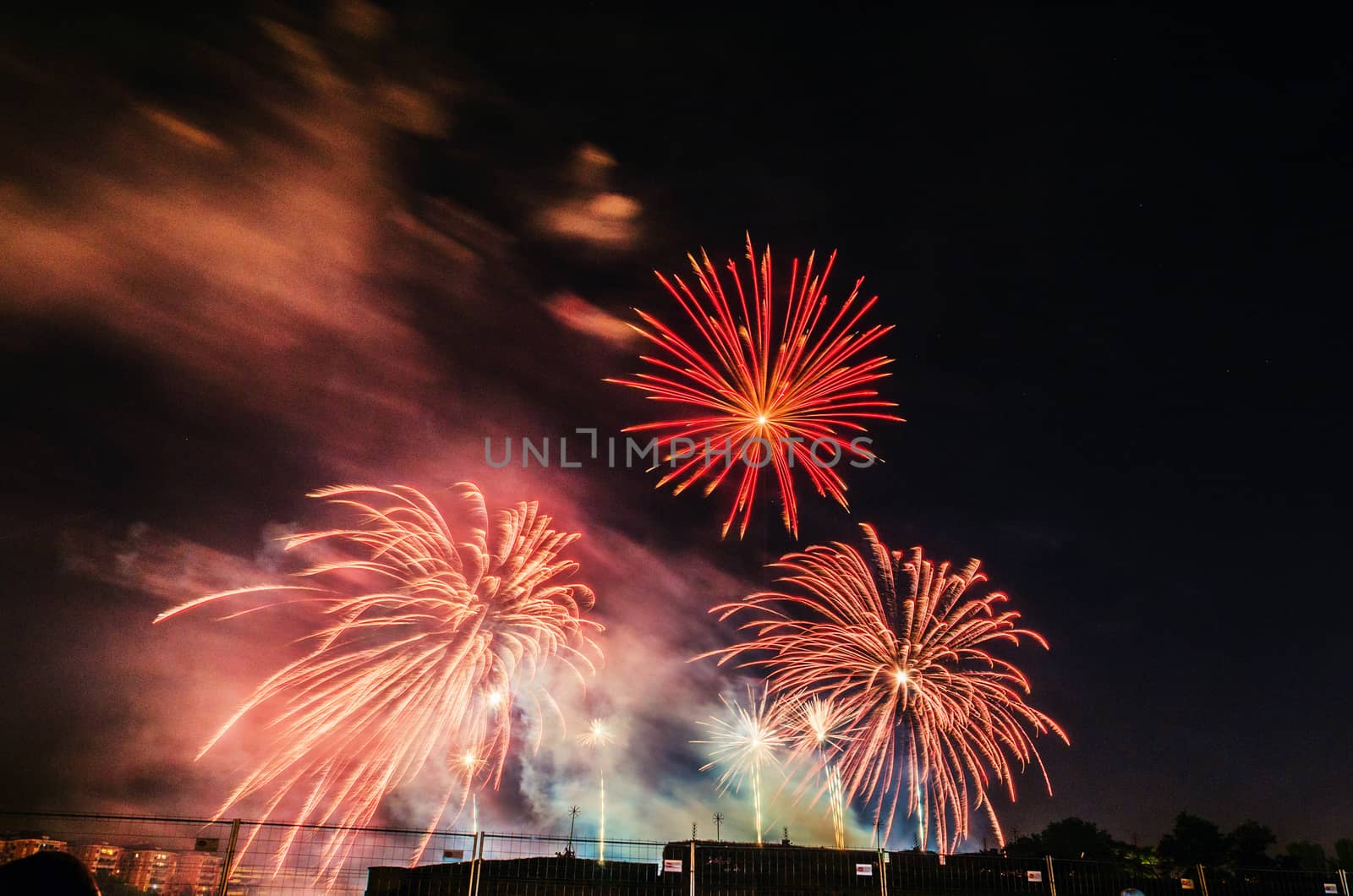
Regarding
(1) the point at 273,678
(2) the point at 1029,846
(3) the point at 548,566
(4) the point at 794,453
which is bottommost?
(2) the point at 1029,846

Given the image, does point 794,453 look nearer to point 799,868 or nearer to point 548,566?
point 548,566

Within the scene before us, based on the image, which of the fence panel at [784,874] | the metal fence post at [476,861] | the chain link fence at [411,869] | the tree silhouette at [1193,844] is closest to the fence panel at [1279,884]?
the chain link fence at [411,869]

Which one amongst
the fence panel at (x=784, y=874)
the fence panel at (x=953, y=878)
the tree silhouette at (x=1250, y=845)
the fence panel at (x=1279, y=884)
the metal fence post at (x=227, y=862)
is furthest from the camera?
the tree silhouette at (x=1250, y=845)

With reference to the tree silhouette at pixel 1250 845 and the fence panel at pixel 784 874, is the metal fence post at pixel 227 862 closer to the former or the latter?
the fence panel at pixel 784 874

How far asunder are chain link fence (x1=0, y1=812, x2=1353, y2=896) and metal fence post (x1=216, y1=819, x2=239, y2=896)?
0.6 inches

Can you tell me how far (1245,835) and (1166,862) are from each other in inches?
331

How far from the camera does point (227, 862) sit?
14391 mm

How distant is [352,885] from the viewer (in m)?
16.2

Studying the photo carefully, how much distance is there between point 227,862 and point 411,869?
218 inches

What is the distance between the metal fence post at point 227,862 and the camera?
1435 centimetres

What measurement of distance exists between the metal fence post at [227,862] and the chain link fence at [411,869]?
0.6 inches

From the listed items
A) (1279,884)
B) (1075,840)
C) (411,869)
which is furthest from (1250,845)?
(411,869)

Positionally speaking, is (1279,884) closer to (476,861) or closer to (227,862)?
(476,861)

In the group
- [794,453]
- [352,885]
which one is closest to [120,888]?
[352,885]
